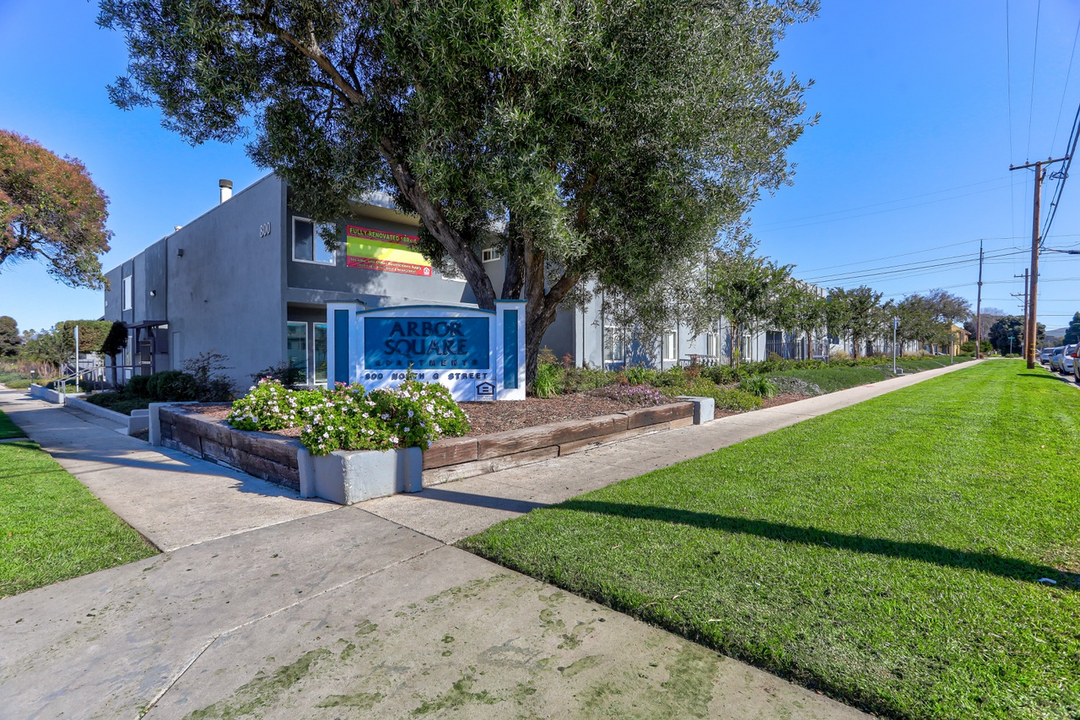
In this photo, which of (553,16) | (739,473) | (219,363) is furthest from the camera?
(219,363)

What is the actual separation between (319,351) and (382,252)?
3454mm

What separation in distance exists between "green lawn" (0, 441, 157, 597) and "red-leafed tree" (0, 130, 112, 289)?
52.9ft

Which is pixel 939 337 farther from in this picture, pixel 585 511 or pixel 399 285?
pixel 585 511

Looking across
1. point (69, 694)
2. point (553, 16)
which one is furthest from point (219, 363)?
point (69, 694)

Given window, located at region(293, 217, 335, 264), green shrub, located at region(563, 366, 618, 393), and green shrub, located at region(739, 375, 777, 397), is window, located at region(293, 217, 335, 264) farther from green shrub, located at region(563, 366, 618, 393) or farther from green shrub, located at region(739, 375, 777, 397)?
green shrub, located at region(739, 375, 777, 397)

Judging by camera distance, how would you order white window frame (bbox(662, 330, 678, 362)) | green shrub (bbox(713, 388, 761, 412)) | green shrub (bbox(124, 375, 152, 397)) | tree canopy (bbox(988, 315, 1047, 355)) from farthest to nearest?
tree canopy (bbox(988, 315, 1047, 355)) → white window frame (bbox(662, 330, 678, 362)) → green shrub (bbox(124, 375, 152, 397)) → green shrub (bbox(713, 388, 761, 412))

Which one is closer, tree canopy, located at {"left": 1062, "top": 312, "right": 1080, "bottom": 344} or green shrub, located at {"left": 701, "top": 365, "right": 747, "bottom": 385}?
green shrub, located at {"left": 701, "top": 365, "right": 747, "bottom": 385}

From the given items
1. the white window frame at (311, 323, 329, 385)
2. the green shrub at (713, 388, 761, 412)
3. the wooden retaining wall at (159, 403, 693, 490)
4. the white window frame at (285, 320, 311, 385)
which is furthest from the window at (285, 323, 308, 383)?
the green shrub at (713, 388, 761, 412)

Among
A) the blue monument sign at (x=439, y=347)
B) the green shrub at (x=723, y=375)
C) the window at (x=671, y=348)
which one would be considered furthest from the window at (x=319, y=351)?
the window at (x=671, y=348)

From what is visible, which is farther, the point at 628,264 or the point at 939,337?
the point at 939,337

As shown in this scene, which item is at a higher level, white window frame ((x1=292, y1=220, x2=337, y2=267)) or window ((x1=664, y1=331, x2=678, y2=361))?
white window frame ((x1=292, y1=220, x2=337, y2=267))

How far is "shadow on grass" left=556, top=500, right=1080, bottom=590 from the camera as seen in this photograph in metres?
3.20

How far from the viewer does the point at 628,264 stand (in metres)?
8.88

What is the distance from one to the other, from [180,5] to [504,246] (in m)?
6.05
